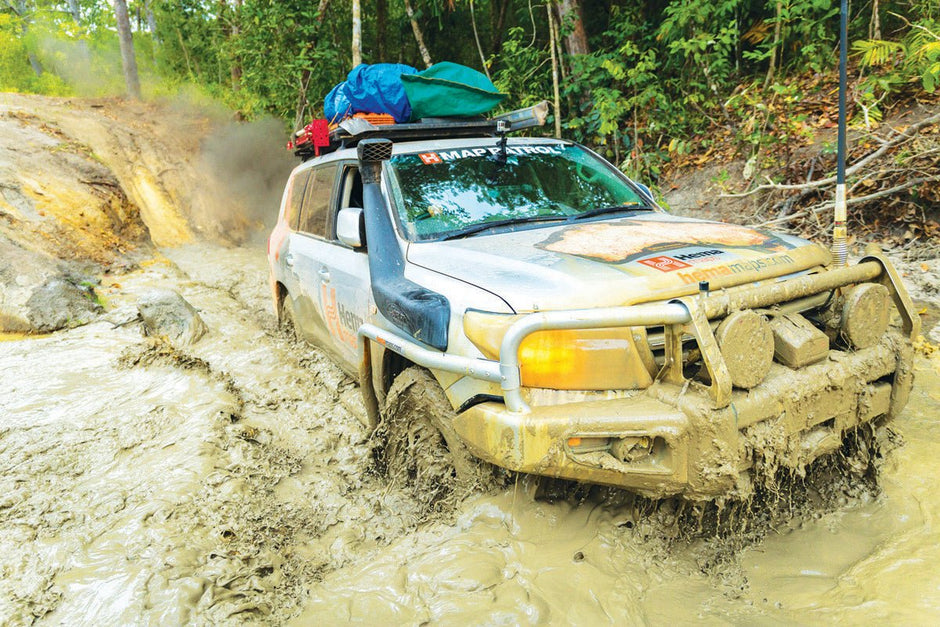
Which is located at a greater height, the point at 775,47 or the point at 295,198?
the point at 775,47

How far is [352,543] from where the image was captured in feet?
9.74

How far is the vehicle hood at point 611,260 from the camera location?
2.48 metres

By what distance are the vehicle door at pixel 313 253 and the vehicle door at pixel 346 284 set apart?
0.11 meters

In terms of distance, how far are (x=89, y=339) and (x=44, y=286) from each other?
1.25 m

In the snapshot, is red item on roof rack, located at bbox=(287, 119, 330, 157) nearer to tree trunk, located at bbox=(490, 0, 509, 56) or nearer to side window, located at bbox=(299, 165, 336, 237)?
side window, located at bbox=(299, 165, 336, 237)

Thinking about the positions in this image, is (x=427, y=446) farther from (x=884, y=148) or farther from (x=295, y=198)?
(x=884, y=148)

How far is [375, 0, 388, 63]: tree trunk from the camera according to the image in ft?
43.9

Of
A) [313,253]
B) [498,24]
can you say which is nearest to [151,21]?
[498,24]

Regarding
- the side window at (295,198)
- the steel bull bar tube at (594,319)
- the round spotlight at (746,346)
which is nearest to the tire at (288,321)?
the side window at (295,198)

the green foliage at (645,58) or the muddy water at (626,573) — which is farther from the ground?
the green foliage at (645,58)

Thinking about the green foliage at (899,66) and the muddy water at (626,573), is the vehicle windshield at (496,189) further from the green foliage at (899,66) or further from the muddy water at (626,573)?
the green foliage at (899,66)

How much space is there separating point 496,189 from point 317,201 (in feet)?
4.83

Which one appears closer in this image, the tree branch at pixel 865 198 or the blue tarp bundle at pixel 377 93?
the blue tarp bundle at pixel 377 93

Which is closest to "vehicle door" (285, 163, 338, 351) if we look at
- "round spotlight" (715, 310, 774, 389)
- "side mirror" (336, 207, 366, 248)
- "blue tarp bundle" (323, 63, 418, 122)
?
"blue tarp bundle" (323, 63, 418, 122)
